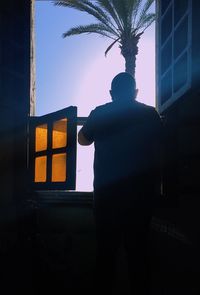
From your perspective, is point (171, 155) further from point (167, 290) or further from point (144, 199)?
point (144, 199)

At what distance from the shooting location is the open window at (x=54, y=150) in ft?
21.3

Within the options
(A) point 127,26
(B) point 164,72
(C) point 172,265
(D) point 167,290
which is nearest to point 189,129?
(B) point 164,72

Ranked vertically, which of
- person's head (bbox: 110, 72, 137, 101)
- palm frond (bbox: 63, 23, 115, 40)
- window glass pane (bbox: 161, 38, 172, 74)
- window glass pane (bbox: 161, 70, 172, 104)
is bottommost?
person's head (bbox: 110, 72, 137, 101)

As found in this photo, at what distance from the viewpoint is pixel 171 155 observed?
218 inches

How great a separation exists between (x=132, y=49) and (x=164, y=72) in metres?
10.0

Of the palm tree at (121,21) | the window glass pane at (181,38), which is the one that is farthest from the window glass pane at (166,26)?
the palm tree at (121,21)

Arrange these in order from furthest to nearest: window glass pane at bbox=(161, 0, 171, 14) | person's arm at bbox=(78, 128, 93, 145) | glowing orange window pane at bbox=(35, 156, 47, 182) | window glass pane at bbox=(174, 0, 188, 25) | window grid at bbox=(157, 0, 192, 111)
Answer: glowing orange window pane at bbox=(35, 156, 47, 182), window glass pane at bbox=(161, 0, 171, 14), window glass pane at bbox=(174, 0, 188, 25), window grid at bbox=(157, 0, 192, 111), person's arm at bbox=(78, 128, 93, 145)

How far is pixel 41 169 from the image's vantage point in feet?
22.5

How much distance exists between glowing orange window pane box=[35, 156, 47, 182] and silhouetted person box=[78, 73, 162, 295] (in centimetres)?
367

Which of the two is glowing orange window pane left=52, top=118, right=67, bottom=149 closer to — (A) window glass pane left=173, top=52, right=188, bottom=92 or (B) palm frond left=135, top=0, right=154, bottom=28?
(A) window glass pane left=173, top=52, right=188, bottom=92

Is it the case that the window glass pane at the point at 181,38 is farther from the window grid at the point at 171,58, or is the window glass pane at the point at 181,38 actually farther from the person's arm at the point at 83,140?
the person's arm at the point at 83,140

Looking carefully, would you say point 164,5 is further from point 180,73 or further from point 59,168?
point 59,168

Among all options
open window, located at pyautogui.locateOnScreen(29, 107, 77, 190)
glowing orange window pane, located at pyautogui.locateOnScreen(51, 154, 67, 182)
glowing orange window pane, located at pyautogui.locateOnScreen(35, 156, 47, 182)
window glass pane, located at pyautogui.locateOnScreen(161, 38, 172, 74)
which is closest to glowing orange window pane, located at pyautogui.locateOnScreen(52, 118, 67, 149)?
open window, located at pyautogui.locateOnScreen(29, 107, 77, 190)

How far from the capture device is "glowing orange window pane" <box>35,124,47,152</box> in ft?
22.4
